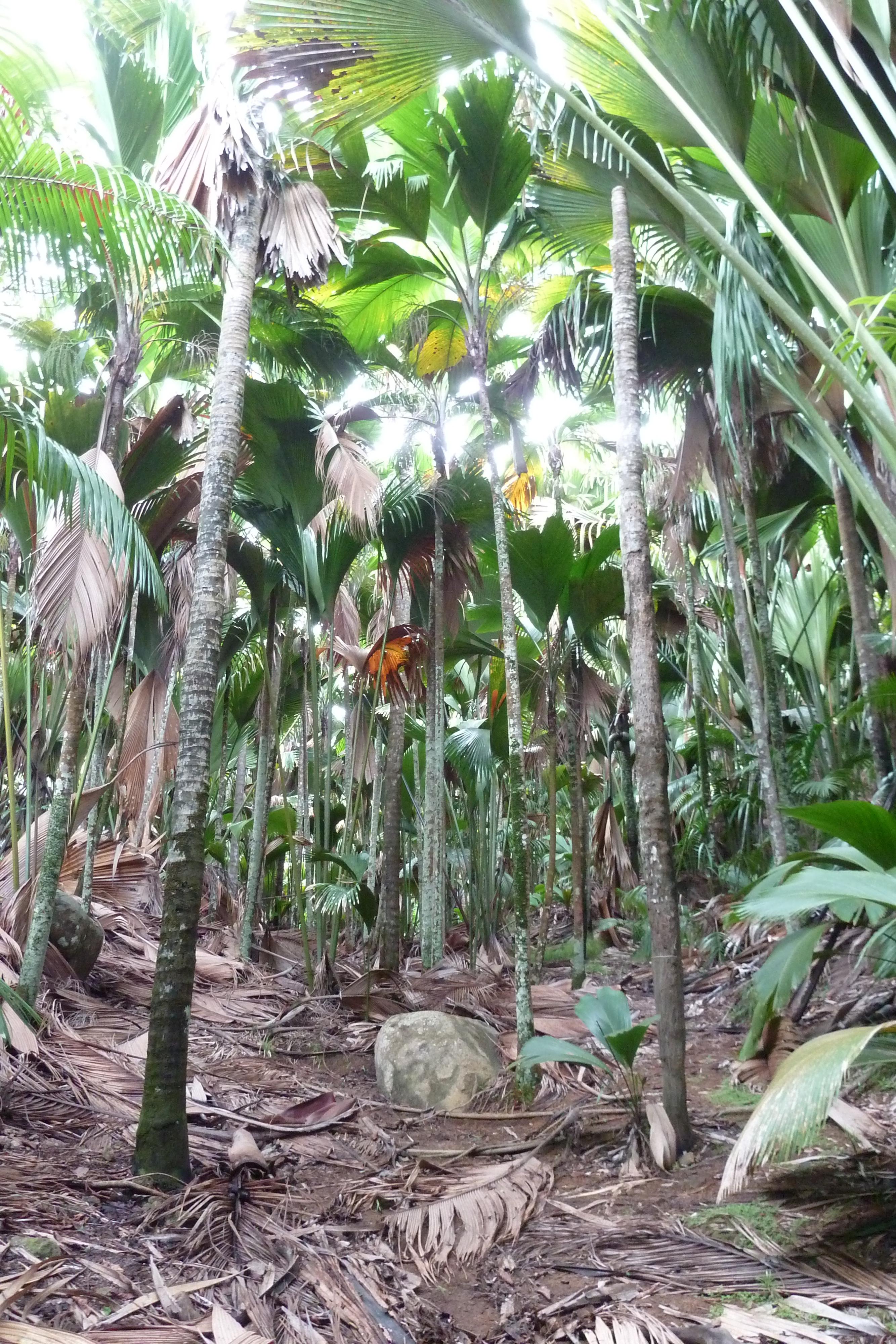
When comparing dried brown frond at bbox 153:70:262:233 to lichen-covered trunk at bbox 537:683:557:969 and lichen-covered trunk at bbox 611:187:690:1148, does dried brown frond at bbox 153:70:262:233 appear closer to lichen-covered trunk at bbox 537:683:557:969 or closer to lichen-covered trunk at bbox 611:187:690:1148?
lichen-covered trunk at bbox 611:187:690:1148

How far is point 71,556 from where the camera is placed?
3.96 meters

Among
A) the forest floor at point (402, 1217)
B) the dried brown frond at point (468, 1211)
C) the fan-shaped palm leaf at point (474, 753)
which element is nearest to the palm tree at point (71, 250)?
the forest floor at point (402, 1217)

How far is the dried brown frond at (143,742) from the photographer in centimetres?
625

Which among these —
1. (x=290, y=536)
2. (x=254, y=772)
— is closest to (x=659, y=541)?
(x=290, y=536)

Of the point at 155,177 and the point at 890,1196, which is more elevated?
the point at 155,177

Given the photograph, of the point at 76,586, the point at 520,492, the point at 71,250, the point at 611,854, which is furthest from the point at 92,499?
the point at 611,854

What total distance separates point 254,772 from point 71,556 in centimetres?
1198

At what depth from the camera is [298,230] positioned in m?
3.87

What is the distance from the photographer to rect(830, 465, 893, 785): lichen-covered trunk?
5.30 metres

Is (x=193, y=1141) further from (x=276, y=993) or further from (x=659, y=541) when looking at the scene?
(x=659, y=541)

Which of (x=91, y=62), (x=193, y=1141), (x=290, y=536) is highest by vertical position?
(x=91, y=62)

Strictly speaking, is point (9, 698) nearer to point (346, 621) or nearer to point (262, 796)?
point (262, 796)

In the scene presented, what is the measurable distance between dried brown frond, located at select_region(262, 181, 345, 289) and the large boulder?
12.7ft

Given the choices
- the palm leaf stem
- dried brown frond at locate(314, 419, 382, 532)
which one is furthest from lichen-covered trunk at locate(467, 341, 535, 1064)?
the palm leaf stem
